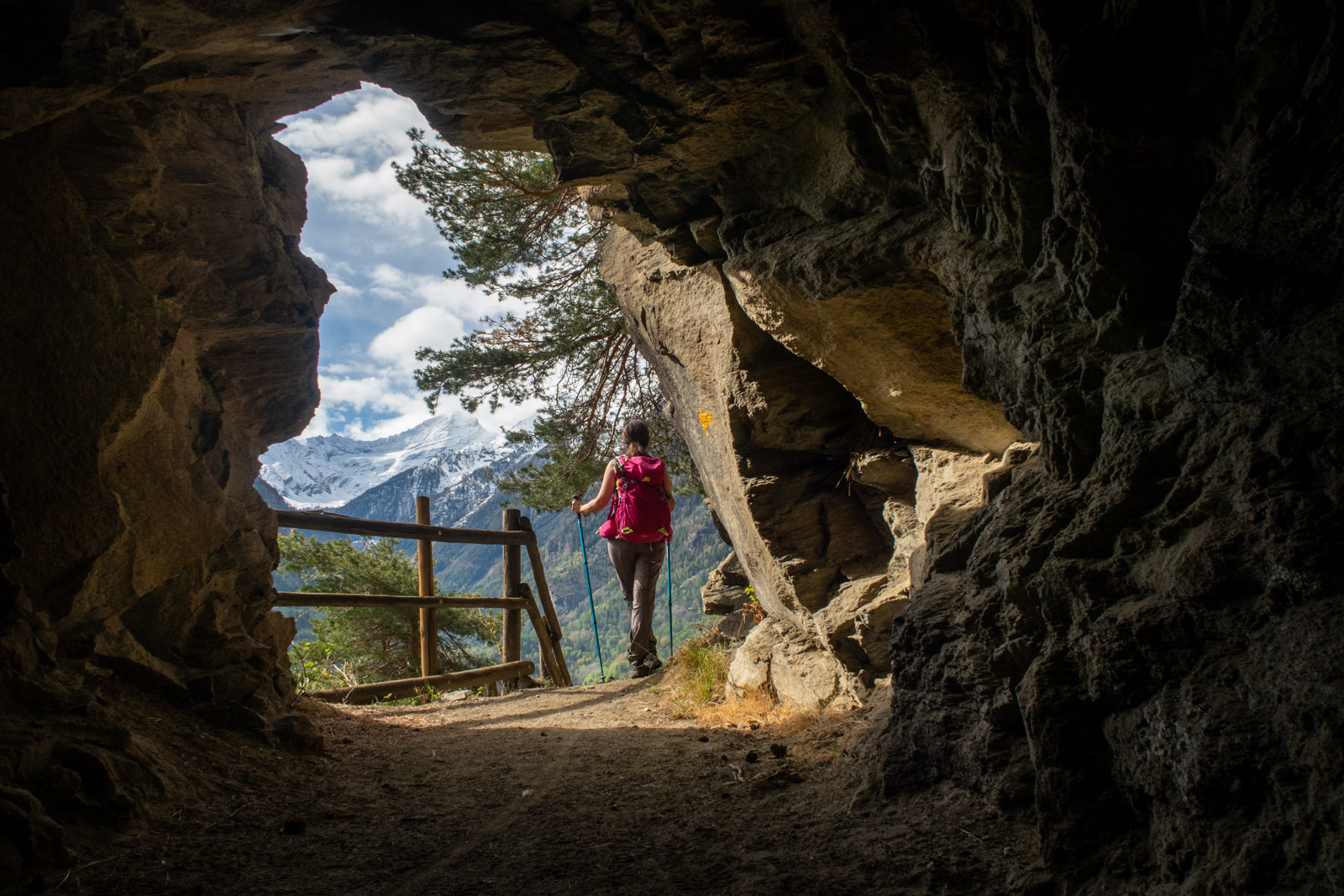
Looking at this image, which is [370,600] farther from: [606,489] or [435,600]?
[606,489]

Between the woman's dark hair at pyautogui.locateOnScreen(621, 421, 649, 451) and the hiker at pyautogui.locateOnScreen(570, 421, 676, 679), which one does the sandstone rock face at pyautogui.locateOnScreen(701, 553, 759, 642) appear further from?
the woman's dark hair at pyautogui.locateOnScreen(621, 421, 649, 451)

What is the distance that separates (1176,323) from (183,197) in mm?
4735

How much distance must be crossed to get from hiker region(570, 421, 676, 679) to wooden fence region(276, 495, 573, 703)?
145cm

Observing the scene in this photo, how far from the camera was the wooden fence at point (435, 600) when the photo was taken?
634cm

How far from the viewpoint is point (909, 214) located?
11.2 ft

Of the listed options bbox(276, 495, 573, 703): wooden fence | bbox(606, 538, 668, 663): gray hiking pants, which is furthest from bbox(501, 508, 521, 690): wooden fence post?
bbox(606, 538, 668, 663): gray hiking pants

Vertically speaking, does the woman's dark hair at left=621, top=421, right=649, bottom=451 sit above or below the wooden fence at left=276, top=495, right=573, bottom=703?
above

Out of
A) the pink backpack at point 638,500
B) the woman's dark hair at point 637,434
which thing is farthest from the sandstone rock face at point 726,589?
the woman's dark hair at point 637,434

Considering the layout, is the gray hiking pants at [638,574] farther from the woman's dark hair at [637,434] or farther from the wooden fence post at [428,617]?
the wooden fence post at [428,617]

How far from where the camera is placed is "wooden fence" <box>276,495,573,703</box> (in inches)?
250

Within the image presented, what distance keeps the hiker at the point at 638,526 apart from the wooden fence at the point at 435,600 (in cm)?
145

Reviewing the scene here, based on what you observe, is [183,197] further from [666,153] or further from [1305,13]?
[1305,13]

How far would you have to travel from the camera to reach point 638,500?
7113 millimetres

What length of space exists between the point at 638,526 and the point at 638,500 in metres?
0.25
